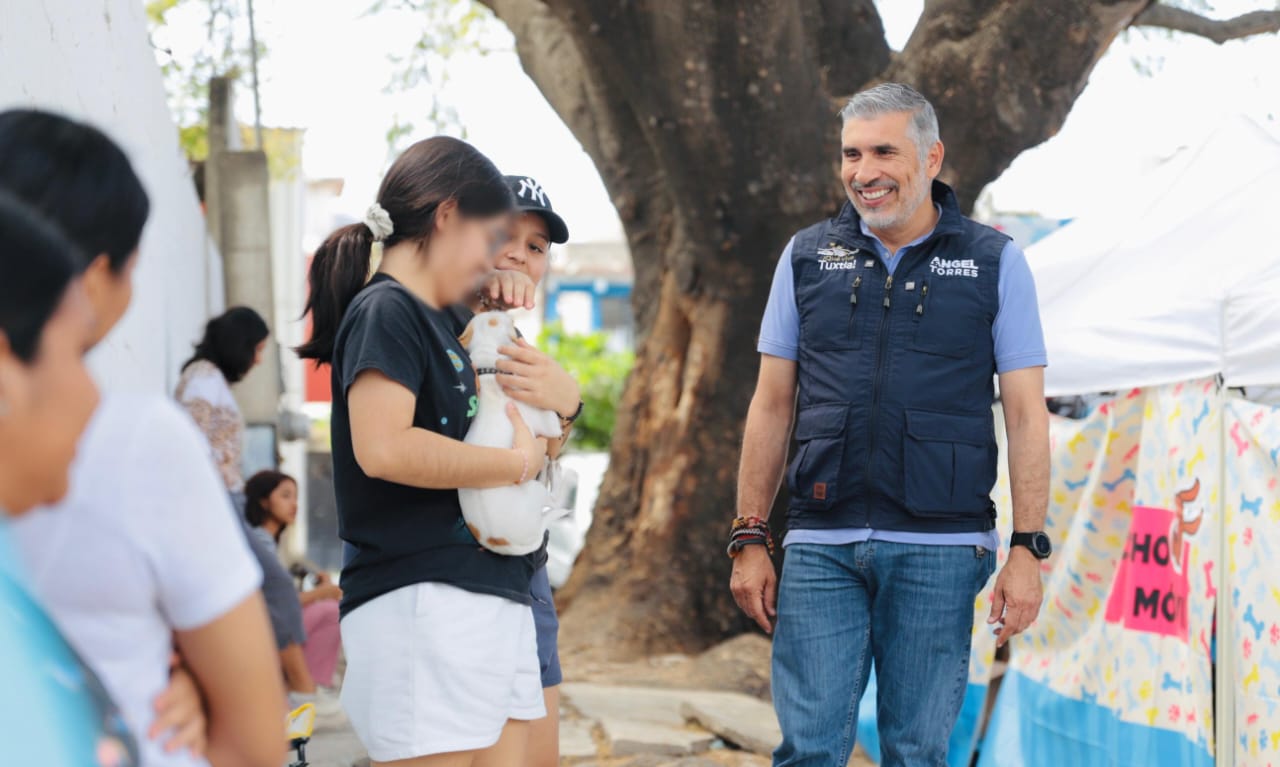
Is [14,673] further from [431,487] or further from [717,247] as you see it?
[717,247]

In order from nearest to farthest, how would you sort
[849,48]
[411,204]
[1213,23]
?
[411,204] < [849,48] < [1213,23]

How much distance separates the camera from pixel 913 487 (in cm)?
331

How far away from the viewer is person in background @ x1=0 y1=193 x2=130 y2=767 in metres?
1.13

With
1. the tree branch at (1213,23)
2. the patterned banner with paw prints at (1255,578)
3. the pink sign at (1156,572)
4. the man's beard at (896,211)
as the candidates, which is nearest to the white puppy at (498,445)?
the man's beard at (896,211)

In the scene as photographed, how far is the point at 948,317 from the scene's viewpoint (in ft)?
11.1

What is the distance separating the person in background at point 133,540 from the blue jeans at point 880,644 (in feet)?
7.06

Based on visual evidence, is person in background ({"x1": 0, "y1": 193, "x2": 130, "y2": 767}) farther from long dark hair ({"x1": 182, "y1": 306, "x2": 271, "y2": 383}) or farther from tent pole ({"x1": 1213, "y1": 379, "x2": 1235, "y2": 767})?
long dark hair ({"x1": 182, "y1": 306, "x2": 271, "y2": 383})

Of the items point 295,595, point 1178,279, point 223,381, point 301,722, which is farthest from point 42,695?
point 223,381

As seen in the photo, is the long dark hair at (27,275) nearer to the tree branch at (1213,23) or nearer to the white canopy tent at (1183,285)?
the white canopy tent at (1183,285)

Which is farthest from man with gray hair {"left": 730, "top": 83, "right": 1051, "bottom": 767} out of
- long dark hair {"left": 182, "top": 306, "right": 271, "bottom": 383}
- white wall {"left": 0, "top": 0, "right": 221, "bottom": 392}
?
long dark hair {"left": 182, "top": 306, "right": 271, "bottom": 383}

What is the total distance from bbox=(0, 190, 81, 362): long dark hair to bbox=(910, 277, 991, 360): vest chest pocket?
248cm

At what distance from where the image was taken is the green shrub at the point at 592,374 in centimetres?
2250

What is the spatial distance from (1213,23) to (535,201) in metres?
6.32

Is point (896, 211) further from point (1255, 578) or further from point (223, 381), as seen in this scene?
point (223, 381)
